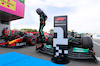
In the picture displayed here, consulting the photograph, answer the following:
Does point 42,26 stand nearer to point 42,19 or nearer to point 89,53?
point 42,19

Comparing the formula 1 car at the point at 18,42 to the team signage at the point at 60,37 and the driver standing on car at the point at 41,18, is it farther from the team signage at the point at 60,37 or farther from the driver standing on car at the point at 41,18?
the team signage at the point at 60,37

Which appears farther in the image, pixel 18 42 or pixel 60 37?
pixel 18 42

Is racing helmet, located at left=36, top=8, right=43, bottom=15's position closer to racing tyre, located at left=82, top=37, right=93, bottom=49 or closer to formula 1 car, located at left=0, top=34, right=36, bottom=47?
formula 1 car, located at left=0, top=34, right=36, bottom=47

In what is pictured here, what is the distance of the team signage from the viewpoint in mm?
2254

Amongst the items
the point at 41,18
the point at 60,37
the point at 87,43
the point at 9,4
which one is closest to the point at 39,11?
the point at 41,18

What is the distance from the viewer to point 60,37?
2275mm

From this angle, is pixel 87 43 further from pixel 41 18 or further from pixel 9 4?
pixel 9 4

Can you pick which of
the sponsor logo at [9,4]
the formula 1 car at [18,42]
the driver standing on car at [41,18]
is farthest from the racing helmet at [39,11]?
the sponsor logo at [9,4]

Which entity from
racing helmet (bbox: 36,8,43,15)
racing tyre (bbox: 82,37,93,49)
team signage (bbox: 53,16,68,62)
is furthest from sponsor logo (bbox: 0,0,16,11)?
racing tyre (bbox: 82,37,93,49)

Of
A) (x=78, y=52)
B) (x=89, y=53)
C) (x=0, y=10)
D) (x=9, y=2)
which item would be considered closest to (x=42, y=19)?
(x=78, y=52)

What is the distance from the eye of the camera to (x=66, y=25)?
7.38ft

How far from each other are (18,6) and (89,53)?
9.68m

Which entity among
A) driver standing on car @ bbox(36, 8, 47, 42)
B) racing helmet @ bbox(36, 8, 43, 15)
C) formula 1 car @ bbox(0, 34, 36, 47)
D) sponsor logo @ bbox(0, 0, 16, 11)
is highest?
sponsor logo @ bbox(0, 0, 16, 11)

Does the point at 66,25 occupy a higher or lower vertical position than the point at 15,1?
lower
